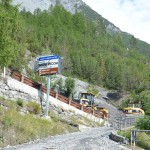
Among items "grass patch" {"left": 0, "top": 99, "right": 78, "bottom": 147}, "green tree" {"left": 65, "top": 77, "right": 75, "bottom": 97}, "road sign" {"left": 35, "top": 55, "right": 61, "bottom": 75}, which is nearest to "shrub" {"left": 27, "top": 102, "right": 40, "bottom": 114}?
"grass patch" {"left": 0, "top": 99, "right": 78, "bottom": 147}

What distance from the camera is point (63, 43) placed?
124562mm

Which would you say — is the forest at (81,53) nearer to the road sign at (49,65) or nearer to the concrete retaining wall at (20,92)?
the road sign at (49,65)

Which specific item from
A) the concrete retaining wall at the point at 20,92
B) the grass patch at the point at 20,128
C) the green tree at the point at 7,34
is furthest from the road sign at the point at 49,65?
the green tree at the point at 7,34

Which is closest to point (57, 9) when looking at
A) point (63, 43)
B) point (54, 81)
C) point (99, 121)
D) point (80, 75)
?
point (63, 43)

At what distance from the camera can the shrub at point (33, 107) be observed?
118 ft

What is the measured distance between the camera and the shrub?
118 feet

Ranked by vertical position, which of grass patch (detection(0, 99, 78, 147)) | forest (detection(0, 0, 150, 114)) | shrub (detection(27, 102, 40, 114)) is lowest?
grass patch (detection(0, 99, 78, 147))

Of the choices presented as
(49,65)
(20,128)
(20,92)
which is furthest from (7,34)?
(49,65)

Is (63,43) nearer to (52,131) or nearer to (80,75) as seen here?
(80,75)

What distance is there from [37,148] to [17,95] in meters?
16.9

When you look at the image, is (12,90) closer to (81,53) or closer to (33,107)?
(33,107)

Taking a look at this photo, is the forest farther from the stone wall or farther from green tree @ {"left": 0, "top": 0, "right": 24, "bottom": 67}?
green tree @ {"left": 0, "top": 0, "right": 24, "bottom": 67}

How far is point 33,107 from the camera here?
37031 mm

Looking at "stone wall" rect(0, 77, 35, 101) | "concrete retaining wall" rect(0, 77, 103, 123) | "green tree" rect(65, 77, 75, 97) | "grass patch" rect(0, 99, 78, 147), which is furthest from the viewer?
"green tree" rect(65, 77, 75, 97)
